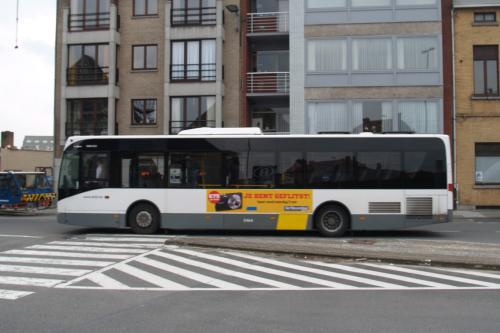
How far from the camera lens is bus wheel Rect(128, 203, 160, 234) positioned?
15.1 meters

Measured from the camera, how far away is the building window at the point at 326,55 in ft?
84.9

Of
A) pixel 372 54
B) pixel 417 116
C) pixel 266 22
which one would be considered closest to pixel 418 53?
pixel 372 54

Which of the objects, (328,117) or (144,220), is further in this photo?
(328,117)

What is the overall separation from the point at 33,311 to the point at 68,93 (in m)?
24.2

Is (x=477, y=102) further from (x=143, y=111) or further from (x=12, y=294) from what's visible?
(x=12, y=294)

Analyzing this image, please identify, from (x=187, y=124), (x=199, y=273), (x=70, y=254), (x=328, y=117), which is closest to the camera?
(x=199, y=273)

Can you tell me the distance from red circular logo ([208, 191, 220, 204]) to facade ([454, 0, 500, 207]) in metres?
15.0

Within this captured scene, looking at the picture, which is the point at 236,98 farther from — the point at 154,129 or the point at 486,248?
the point at 486,248

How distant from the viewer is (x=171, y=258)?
418 inches

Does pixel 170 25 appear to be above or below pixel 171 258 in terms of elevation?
above

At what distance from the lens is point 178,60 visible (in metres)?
28.1

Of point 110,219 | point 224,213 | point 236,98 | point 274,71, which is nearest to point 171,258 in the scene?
point 224,213

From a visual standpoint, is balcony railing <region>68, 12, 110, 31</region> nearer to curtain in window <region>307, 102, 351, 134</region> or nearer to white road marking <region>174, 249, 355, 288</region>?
curtain in window <region>307, 102, 351, 134</region>

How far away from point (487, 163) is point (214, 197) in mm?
16504
